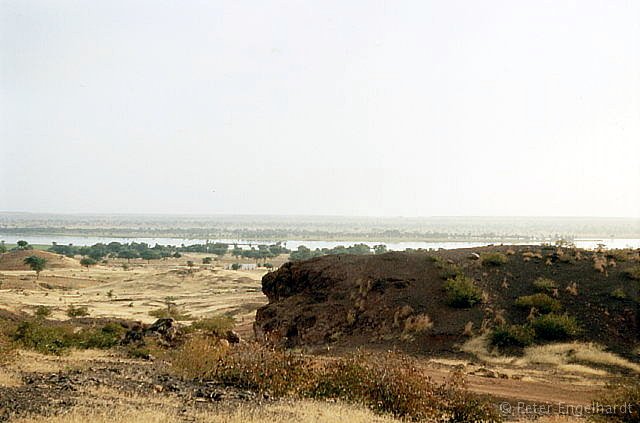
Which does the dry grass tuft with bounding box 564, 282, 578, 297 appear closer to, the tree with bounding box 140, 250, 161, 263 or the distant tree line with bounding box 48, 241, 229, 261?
the distant tree line with bounding box 48, 241, 229, 261

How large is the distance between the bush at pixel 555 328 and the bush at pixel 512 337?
0.31 metres

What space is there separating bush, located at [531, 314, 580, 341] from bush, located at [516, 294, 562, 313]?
1.12 meters

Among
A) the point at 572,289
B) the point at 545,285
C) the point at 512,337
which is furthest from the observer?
the point at 545,285

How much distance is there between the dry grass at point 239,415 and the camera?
866 centimetres

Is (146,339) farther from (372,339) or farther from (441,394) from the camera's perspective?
(441,394)

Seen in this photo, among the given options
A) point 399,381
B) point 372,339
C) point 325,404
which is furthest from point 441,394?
point 372,339

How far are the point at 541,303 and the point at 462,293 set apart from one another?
3.05m

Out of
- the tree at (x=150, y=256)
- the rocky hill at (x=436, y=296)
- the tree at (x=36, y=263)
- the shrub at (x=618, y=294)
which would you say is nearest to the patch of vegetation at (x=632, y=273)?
the rocky hill at (x=436, y=296)

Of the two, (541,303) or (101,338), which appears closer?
(101,338)

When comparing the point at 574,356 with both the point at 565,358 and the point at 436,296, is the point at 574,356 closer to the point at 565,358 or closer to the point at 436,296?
the point at 565,358

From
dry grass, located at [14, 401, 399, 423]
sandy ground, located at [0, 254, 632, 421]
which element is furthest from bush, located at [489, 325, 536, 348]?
dry grass, located at [14, 401, 399, 423]

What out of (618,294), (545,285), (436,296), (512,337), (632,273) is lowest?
(512,337)

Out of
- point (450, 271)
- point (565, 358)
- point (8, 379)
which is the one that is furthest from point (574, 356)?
point (8, 379)

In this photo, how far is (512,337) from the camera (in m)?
22.5
